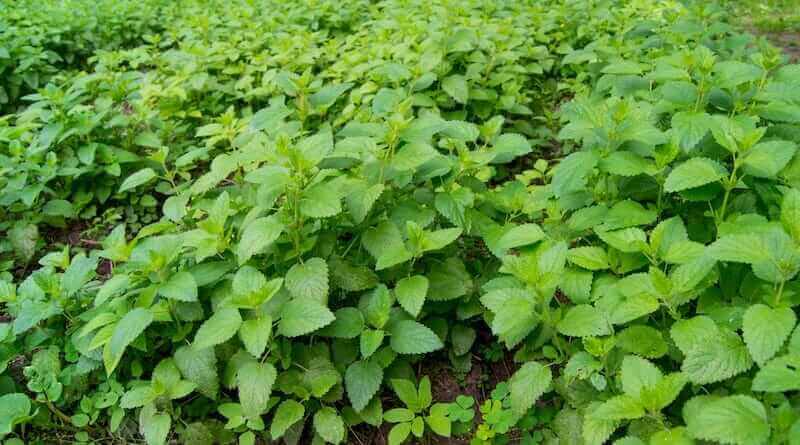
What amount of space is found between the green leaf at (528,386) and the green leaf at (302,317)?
0.70 metres

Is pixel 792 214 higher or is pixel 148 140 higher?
pixel 792 214

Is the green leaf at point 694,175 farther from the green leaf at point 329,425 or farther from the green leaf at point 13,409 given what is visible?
the green leaf at point 13,409

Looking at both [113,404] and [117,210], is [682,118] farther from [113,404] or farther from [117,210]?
[117,210]

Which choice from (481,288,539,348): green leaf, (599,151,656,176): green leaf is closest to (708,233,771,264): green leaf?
(599,151,656,176): green leaf

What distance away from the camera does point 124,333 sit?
218 cm

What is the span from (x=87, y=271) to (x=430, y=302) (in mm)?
1451

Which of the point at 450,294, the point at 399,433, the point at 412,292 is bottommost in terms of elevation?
the point at 399,433

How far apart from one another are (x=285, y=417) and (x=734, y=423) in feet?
4.87

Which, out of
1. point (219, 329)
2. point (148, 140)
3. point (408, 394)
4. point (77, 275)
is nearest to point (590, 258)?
point (408, 394)

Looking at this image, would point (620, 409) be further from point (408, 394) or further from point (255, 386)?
point (255, 386)

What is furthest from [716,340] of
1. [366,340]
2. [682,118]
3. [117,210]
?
[117,210]

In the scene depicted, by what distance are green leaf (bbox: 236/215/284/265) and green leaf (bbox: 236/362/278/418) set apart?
0.39m

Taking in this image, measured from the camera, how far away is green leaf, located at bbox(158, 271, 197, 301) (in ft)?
7.38

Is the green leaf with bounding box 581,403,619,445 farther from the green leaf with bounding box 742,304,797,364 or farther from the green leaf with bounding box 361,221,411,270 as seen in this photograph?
the green leaf with bounding box 361,221,411,270
